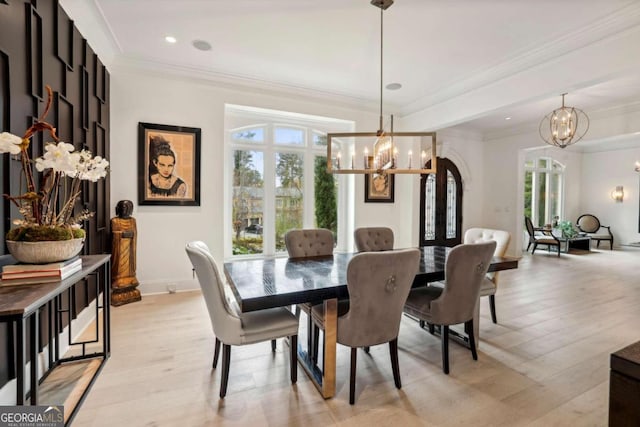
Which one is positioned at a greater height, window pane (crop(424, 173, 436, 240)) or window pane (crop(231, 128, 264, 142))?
window pane (crop(231, 128, 264, 142))

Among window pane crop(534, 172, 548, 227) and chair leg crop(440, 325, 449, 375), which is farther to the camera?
window pane crop(534, 172, 548, 227)

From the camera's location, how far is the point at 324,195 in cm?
532

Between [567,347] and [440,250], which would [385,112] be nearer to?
[440,250]

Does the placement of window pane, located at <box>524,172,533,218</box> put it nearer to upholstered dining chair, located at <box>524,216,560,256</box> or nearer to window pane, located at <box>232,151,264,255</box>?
upholstered dining chair, located at <box>524,216,560,256</box>

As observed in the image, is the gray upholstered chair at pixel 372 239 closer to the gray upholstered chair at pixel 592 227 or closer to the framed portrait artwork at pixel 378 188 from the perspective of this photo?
the framed portrait artwork at pixel 378 188

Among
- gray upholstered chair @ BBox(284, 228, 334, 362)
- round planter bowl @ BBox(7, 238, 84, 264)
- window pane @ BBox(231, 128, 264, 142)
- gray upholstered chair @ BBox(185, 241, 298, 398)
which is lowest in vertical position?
gray upholstered chair @ BBox(185, 241, 298, 398)

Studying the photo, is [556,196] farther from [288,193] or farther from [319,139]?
[288,193]

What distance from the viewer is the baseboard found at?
1762mm

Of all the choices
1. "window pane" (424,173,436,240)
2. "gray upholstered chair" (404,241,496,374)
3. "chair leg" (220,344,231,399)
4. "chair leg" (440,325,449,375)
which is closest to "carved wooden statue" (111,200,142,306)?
"chair leg" (220,344,231,399)

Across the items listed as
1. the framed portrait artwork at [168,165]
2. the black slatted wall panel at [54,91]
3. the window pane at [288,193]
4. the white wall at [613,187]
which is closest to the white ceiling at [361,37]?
the black slatted wall panel at [54,91]

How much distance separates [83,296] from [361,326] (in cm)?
277

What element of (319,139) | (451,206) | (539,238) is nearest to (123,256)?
(319,139)

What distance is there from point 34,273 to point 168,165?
9.05 feet

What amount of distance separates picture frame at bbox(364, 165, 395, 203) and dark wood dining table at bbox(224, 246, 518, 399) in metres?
2.77
